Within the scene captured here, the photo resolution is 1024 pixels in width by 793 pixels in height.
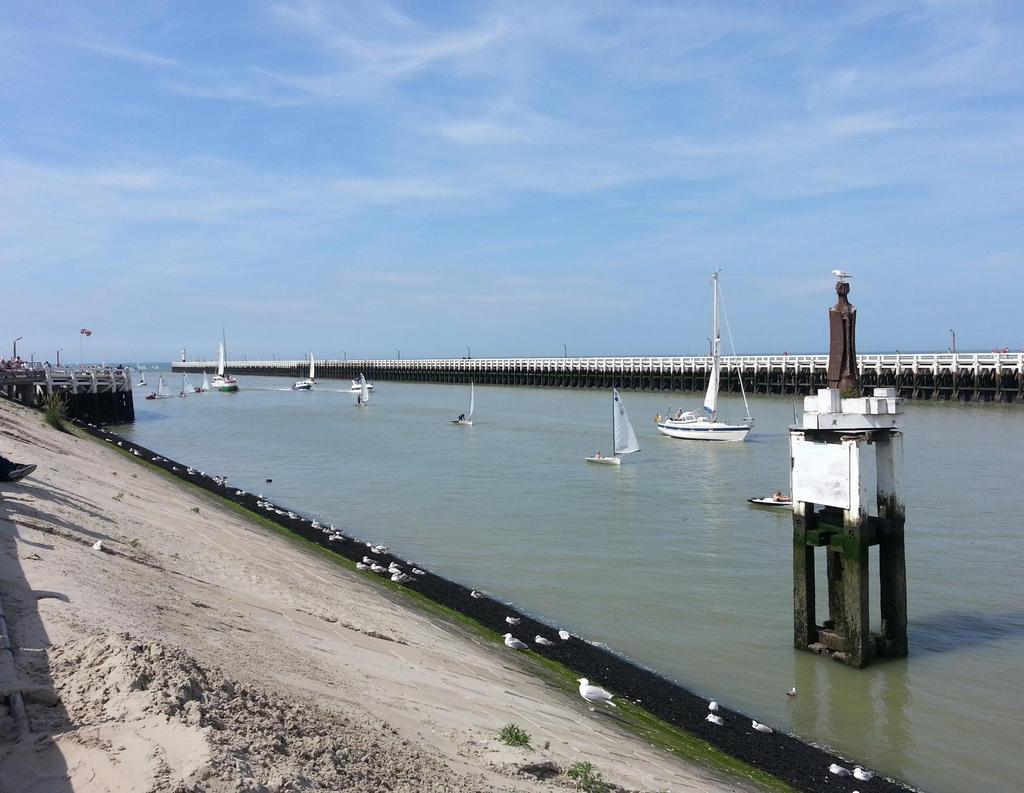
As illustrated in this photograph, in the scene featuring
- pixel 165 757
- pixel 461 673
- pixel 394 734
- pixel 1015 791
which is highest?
pixel 165 757

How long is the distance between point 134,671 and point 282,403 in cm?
9021

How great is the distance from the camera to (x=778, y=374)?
268ft

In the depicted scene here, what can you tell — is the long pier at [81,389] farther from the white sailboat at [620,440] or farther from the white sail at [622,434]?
the white sail at [622,434]

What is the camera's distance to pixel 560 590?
17.5 meters

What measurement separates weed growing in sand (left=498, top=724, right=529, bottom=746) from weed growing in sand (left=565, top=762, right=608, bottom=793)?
488 mm

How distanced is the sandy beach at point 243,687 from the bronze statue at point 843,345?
6.43 metres

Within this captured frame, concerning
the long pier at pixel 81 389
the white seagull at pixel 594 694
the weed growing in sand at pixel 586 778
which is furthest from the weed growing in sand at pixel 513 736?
the long pier at pixel 81 389

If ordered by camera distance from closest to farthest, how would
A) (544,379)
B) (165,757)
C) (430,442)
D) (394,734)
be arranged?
(165,757) < (394,734) < (430,442) < (544,379)

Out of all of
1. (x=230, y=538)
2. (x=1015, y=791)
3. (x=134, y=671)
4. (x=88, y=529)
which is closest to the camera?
(x=134, y=671)

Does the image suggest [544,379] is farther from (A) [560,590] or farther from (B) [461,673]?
(B) [461,673]

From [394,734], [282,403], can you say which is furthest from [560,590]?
[282,403]

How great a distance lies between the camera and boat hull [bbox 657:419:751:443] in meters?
47.4

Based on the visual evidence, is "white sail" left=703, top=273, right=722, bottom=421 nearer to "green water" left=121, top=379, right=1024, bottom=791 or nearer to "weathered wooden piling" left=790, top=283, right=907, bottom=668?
"green water" left=121, top=379, right=1024, bottom=791

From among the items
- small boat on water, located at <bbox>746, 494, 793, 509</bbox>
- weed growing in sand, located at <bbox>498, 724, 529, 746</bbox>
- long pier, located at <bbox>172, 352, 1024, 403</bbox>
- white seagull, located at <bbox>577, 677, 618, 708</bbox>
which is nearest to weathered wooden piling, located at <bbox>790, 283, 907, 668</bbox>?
white seagull, located at <bbox>577, 677, 618, 708</bbox>
